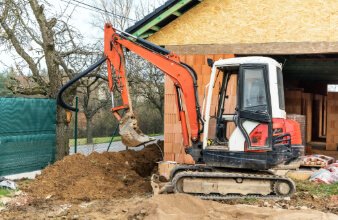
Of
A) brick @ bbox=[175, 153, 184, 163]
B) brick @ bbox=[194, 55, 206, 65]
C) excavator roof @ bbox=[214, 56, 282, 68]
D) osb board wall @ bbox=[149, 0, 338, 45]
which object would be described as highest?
osb board wall @ bbox=[149, 0, 338, 45]

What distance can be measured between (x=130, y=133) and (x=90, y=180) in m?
1.66

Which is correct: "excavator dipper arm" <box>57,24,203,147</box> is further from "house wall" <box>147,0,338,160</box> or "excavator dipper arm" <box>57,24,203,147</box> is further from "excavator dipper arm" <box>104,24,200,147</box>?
"house wall" <box>147,0,338,160</box>

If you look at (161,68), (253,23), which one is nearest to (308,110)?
(253,23)

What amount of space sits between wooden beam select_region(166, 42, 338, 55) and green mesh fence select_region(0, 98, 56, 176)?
408 centimetres

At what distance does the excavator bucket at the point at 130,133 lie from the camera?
1006 centimetres

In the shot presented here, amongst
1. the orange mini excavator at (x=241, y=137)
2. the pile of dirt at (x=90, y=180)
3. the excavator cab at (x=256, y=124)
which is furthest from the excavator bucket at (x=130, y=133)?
the excavator cab at (x=256, y=124)

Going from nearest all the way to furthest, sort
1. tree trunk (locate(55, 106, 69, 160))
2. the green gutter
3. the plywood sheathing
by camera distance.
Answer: the green gutter → tree trunk (locate(55, 106, 69, 160)) → the plywood sheathing

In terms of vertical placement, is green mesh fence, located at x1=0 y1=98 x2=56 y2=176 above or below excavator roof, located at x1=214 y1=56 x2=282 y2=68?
below

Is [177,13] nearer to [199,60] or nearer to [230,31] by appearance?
[199,60]

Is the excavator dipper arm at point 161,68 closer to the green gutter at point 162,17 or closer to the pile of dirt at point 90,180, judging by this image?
the green gutter at point 162,17

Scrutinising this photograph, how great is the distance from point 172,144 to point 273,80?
170 inches

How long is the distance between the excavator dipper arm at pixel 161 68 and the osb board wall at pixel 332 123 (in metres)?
9.42

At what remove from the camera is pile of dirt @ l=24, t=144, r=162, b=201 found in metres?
10.2

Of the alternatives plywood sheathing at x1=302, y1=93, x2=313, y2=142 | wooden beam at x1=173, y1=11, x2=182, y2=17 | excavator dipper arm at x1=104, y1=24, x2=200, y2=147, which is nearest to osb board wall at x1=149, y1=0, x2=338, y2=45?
wooden beam at x1=173, y1=11, x2=182, y2=17
